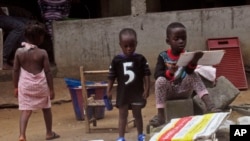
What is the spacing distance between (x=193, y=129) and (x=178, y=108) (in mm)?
1183

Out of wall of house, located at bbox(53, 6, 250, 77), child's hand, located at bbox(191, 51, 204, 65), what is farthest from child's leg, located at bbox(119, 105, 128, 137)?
wall of house, located at bbox(53, 6, 250, 77)

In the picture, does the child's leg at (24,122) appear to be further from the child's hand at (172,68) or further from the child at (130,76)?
the child's hand at (172,68)

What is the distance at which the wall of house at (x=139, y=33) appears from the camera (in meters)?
9.23

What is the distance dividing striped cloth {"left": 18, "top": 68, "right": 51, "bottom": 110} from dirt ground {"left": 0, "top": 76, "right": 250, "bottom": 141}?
0.49m

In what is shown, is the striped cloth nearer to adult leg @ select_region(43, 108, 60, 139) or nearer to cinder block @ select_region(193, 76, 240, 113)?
adult leg @ select_region(43, 108, 60, 139)

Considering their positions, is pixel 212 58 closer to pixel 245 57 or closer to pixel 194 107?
pixel 194 107

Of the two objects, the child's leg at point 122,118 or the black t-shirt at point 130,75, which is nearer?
the black t-shirt at point 130,75

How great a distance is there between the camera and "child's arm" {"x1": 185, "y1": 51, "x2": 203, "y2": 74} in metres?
5.43

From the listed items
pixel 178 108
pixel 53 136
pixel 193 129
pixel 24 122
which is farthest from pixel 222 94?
pixel 24 122

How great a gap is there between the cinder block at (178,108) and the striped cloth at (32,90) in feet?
4.67

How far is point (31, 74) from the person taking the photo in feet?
20.9

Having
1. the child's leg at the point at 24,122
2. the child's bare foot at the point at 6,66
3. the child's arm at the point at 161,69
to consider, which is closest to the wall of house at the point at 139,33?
the child's bare foot at the point at 6,66

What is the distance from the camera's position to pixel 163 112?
5.84 m

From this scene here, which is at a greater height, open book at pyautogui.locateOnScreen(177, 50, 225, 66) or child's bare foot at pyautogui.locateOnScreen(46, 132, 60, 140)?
open book at pyautogui.locateOnScreen(177, 50, 225, 66)
